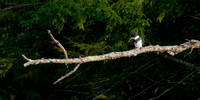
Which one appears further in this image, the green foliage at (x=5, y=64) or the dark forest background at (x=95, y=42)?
the green foliage at (x=5, y=64)

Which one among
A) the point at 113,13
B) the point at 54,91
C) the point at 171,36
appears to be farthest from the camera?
the point at 54,91

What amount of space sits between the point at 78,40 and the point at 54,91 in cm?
196

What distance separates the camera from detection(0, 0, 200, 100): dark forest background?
365 centimetres

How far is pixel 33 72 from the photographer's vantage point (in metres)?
4.62

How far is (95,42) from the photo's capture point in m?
4.24

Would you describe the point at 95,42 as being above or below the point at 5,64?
above

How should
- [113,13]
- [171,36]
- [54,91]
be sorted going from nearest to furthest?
[113,13] → [171,36] → [54,91]

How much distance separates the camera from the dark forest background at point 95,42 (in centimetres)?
365

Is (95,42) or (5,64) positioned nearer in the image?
(5,64)

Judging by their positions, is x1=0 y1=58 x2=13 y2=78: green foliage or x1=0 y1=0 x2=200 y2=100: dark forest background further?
x1=0 y1=58 x2=13 y2=78: green foliage

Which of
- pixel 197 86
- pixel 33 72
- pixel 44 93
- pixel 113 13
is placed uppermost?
pixel 113 13

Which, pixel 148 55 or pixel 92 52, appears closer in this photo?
pixel 92 52

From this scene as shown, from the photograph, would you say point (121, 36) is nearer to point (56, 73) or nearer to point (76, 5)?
point (76, 5)

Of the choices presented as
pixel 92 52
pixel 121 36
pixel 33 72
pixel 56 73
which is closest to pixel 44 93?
pixel 56 73
